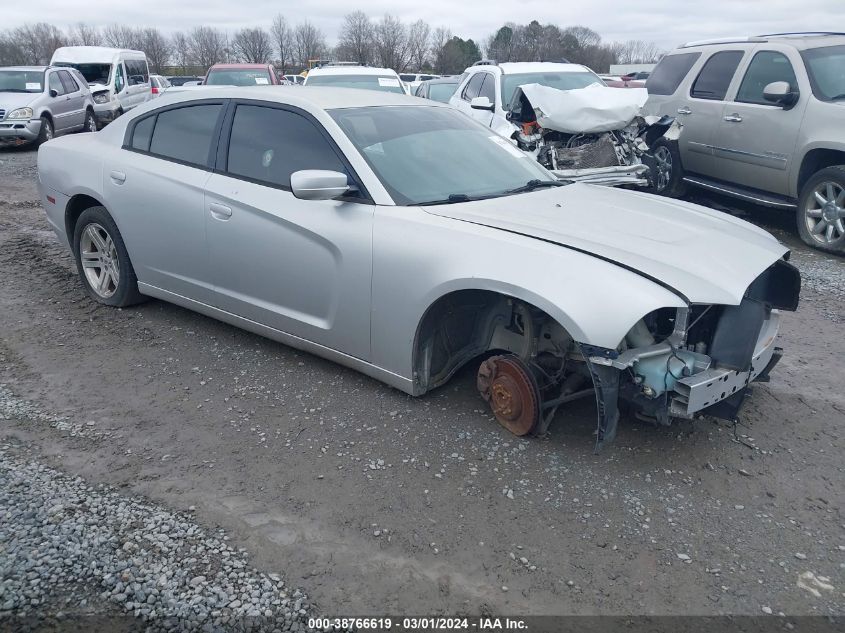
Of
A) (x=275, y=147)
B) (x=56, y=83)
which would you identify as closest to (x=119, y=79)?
(x=56, y=83)

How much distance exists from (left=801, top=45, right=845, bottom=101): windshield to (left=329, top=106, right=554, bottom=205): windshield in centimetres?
409

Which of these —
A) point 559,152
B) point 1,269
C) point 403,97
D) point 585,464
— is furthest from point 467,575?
point 559,152

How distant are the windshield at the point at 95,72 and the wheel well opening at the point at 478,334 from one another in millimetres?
19660

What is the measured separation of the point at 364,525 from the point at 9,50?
58194mm

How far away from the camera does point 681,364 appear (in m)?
3.07

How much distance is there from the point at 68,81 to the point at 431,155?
1526 centimetres

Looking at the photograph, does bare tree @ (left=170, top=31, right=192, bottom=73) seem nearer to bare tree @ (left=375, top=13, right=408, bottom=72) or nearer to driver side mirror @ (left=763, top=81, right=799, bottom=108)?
bare tree @ (left=375, top=13, right=408, bottom=72)

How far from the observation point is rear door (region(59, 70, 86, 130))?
51.8ft

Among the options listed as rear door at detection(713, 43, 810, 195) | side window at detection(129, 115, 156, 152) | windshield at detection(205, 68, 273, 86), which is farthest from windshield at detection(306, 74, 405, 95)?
side window at detection(129, 115, 156, 152)

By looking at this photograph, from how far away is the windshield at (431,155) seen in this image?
3826 millimetres

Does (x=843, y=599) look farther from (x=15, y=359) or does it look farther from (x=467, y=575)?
(x=15, y=359)

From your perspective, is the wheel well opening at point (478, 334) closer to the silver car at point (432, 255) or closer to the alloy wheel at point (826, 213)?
the silver car at point (432, 255)

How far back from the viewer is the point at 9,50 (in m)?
49.7

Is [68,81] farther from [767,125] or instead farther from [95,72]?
[767,125]
